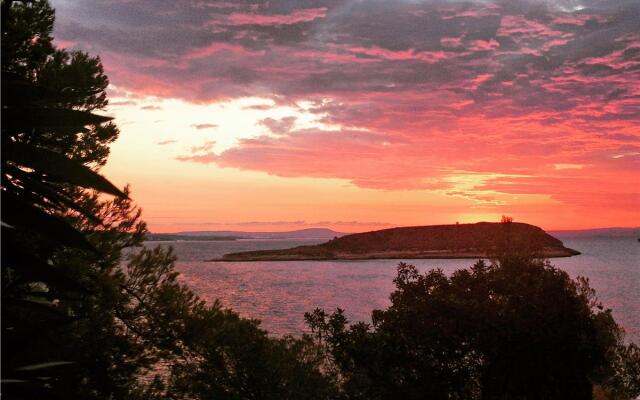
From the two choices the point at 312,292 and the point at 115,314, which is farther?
the point at 312,292

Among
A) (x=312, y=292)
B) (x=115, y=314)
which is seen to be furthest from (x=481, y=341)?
(x=312, y=292)

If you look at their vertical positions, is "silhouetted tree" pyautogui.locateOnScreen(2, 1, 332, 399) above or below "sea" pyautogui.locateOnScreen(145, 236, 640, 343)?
above

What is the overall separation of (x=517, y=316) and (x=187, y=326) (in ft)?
Answer: 38.8

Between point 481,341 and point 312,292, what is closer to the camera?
point 481,341

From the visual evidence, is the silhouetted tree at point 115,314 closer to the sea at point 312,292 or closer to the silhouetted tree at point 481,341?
the silhouetted tree at point 481,341

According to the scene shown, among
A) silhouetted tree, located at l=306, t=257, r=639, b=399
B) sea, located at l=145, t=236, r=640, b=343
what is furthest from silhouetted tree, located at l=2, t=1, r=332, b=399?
sea, located at l=145, t=236, r=640, b=343

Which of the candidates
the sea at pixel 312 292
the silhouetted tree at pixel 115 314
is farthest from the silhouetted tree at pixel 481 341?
the sea at pixel 312 292

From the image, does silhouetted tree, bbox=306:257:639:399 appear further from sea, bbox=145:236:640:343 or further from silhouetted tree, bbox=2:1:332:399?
sea, bbox=145:236:640:343

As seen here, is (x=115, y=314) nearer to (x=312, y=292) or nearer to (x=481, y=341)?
(x=481, y=341)

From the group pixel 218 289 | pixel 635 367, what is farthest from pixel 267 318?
pixel 635 367

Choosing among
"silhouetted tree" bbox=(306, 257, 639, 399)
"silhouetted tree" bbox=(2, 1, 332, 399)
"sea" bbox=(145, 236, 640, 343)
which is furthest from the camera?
"sea" bbox=(145, 236, 640, 343)

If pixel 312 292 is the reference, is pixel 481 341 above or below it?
above

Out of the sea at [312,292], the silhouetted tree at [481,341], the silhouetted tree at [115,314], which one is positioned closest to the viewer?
the silhouetted tree at [115,314]

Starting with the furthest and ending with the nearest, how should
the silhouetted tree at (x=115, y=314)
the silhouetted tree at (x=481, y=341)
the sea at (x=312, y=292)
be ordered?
the sea at (x=312, y=292), the silhouetted tree at (x=481, y=341), the silhouetted tree at (x=115, y=314)
